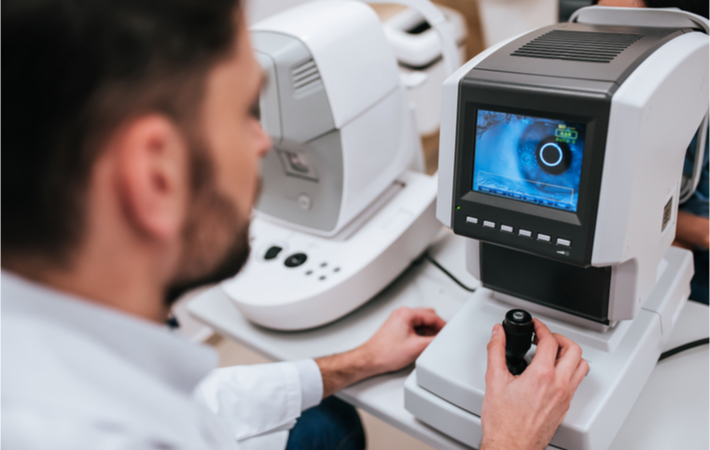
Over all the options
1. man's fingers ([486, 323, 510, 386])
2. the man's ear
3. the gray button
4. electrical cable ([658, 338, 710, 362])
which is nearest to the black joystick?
man's fingers ([486, 323, 510, 386])

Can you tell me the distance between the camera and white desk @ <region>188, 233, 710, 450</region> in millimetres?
719

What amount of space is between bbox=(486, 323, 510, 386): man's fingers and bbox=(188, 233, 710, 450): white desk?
14cm

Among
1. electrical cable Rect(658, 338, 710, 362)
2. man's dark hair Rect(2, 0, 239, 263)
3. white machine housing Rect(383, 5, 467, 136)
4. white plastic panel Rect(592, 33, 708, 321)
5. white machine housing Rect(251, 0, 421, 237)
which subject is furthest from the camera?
white machine housing Rect(383, 5, 467, 136)

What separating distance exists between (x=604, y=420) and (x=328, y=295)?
46 centimetres

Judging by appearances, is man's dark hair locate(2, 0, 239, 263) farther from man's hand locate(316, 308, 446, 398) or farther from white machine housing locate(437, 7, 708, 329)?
man's hand locate(316, 308, 446, 398)

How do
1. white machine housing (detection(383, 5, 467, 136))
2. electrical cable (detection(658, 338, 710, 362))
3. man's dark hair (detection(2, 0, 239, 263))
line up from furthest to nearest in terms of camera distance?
white machine housing (detection(383, 5, 467, 136)) → electrical cable (detection(658, 338, 710, 362)) → man's dark hair (detection(2, 0, 239, 263))

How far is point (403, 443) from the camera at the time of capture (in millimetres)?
1525

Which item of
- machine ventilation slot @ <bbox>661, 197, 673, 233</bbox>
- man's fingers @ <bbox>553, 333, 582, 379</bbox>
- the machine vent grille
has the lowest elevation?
man's fingers @ <bbox>553, 333, 582, 379</bbox>

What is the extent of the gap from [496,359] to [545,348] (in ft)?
0.20

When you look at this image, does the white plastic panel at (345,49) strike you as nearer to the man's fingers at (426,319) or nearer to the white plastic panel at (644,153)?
the man's fingers at (426,319)

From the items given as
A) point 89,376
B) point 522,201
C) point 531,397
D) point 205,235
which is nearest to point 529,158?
point 522,201

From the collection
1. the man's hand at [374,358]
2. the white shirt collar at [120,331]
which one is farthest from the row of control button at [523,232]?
the white shirt collar at [120,331]

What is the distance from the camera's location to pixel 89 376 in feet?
1.37

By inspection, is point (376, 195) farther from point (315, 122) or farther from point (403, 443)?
point (403, 443)
